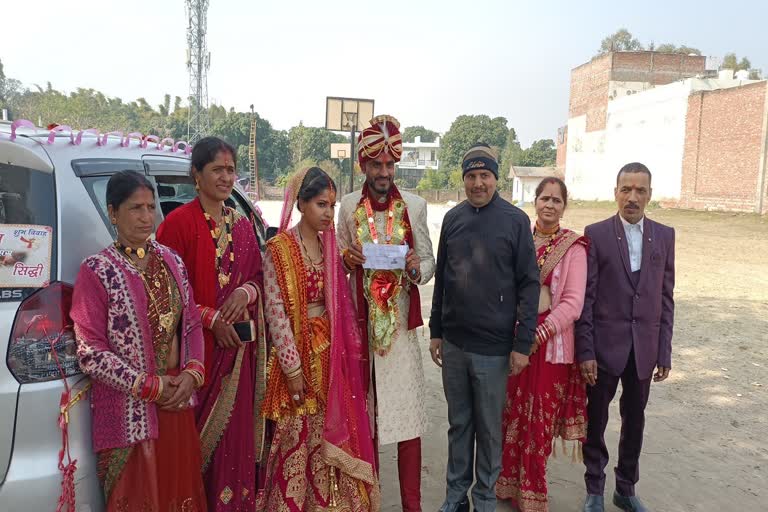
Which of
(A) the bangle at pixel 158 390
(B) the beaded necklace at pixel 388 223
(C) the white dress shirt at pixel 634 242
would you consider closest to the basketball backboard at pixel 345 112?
(B) the beaded necklace at pixel 388 223

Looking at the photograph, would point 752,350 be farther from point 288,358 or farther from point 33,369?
point 33,369

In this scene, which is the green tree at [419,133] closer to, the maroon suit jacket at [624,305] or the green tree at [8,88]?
the green tree at [8,88]

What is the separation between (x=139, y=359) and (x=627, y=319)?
2.44 metres

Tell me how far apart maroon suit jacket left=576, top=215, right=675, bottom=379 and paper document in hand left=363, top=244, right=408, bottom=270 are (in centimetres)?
108

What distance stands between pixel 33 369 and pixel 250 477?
1141mm

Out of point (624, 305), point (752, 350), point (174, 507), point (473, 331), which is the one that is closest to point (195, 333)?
point (174, 507)

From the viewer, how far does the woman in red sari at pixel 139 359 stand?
2080 mm

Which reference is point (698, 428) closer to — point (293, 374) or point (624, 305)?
point (624, 305)

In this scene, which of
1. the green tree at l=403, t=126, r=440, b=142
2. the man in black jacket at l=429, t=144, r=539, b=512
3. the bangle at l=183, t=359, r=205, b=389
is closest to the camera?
the bangle at l=183, t=359, r=205, b=389

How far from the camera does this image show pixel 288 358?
2.67m

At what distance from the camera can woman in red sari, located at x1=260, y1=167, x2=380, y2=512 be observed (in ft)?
8.83

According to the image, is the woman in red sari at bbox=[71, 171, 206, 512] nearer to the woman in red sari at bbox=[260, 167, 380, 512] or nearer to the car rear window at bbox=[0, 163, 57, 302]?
the car rear window at bbox=[0, 163, 57, 302]

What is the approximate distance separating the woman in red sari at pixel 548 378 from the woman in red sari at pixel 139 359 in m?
1.72

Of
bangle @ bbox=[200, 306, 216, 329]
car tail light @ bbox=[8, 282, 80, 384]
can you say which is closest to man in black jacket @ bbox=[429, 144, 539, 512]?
bangle @ bbox=[200, 306, 216, 329]
